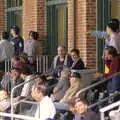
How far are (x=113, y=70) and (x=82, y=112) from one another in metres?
1.69

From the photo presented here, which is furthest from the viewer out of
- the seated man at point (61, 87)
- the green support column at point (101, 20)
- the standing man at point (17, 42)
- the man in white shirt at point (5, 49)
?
the standing man at point (17, 42)

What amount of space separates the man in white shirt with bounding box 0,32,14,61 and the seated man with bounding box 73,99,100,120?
6.57 meters

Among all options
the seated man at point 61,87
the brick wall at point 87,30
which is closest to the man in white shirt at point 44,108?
the seated man at point 61,87

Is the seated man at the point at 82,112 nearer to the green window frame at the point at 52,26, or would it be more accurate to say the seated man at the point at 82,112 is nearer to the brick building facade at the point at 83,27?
the brick building facade at the point at 83,27

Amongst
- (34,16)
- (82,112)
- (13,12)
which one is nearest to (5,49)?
(34,16)

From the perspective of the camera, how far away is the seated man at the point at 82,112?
1209 cm

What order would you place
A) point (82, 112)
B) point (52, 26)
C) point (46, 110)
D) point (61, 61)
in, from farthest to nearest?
point (52, 26) < point (61, 61) < point (46, 110) < point (82, 112)

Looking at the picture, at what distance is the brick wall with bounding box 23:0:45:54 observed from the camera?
19.5 meters

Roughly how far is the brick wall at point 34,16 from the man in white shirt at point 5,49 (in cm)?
90

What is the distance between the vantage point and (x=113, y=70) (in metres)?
13.5

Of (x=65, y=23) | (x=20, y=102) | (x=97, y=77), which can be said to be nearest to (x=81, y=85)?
(x=97, y=77)

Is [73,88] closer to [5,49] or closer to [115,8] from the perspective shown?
[115,8]

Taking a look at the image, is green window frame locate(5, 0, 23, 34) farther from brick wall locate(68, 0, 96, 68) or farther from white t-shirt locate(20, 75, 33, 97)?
white t-shirt locate(20, 75, 33, 97)

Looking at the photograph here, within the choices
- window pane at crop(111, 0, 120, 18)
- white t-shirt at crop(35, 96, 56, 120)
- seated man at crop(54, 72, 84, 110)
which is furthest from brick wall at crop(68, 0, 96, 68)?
white t-shirt at crop(35, 96, 56, 120)
